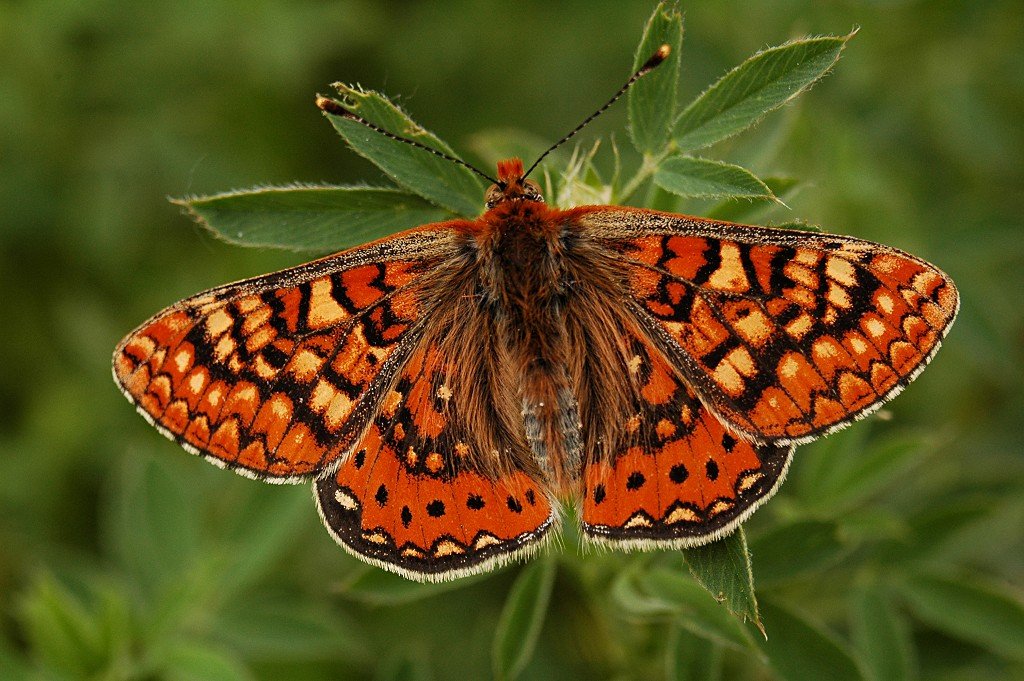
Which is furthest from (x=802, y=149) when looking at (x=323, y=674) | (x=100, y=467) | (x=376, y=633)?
(x=100, y=467)

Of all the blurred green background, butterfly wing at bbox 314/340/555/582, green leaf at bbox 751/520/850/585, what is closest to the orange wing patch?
butterfly wing at bbox 314/340/555/582

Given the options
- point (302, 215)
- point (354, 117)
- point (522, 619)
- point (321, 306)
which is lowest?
point (522, 619)

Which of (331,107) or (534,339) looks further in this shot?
(534,339)

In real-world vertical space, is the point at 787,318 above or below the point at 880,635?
above

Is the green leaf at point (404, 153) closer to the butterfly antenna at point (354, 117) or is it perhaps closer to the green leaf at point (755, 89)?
the butterfly antenna at point (354, 117)

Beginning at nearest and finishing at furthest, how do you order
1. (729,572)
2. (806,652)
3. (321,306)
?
(729,572) < (321,306) < (806,652)

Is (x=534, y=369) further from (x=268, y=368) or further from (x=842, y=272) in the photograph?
(x=842, y=272)

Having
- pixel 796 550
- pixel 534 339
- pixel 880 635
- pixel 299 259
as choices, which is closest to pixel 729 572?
pixel 796 550

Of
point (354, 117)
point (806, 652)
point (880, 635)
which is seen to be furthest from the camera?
point (880, 635)
